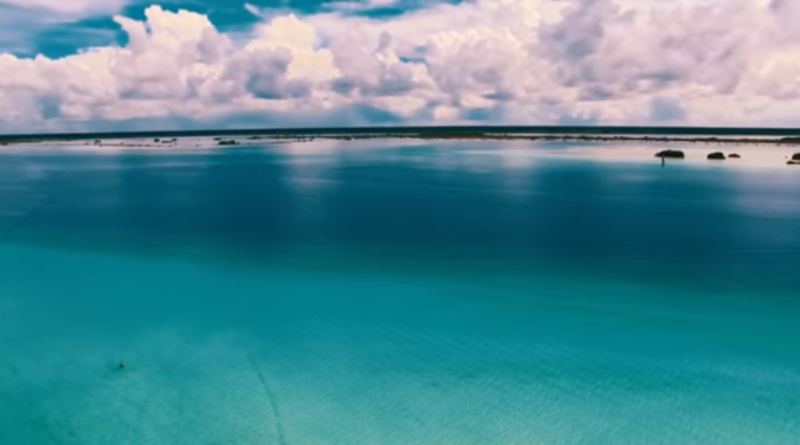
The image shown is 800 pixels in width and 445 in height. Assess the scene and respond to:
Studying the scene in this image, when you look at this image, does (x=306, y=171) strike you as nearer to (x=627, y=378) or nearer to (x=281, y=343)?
(x=281, y=343)

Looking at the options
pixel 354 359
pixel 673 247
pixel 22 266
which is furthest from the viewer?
pixel 673 247

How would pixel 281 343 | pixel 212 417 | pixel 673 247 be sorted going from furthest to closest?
pixel 673 247, pixel 281 343, pixel 212 417

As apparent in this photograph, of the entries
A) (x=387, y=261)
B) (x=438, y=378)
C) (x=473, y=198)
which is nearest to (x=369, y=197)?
(x=473, y=198)

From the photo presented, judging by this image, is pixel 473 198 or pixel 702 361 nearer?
pixel 702 361

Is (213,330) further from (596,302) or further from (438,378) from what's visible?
(596,302)

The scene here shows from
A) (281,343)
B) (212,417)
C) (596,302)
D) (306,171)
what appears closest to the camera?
(212,417)

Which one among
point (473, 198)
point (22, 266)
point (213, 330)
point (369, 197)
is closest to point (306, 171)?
point (369, 197)
